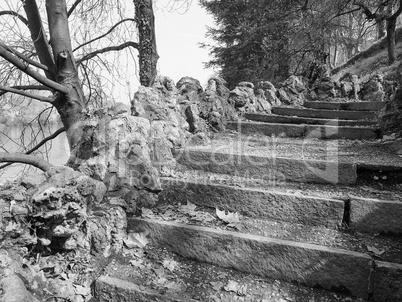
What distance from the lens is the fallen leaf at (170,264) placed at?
1.98 metres

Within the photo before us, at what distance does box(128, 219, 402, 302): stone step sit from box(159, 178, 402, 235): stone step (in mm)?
350

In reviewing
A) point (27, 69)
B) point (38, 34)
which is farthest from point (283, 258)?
point (38, 34)

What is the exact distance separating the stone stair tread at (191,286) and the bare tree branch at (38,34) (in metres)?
3.32

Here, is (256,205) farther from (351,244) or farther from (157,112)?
(157,112)

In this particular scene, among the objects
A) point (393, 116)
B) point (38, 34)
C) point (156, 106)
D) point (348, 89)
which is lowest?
point (393, 116)

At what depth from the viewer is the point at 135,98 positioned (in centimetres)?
336

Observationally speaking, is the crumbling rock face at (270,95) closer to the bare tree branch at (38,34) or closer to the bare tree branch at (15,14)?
the bare tree branch at (38,34)

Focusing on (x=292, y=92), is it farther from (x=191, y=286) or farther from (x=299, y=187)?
(x=191, y=286)

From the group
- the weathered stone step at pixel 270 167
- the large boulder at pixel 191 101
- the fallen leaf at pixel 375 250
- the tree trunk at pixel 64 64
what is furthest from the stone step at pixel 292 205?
the tree trunk at pixel 64 64

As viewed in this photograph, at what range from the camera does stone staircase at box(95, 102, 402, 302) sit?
1.78 meters

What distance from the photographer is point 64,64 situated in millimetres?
3859

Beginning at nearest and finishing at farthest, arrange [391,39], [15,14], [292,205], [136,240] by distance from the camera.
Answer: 1. [136,240]
2. [292,205]
3. [15,14]
4. [391,39]

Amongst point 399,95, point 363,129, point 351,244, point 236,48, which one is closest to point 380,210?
point 351,244

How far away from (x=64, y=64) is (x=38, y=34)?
68 cm
